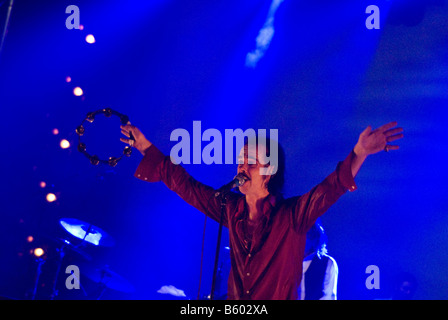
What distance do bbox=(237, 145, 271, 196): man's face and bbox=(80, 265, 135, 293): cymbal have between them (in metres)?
2.86

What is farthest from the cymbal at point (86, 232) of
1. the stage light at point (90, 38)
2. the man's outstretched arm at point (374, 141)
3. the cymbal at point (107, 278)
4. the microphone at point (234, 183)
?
the man's outstretched arm at point (374, 141)

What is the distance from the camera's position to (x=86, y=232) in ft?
19.3

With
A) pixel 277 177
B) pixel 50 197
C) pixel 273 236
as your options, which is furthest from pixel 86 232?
pixel 273 236

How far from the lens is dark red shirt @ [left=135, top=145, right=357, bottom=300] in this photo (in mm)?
3389

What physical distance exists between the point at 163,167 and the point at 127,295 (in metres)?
3.39

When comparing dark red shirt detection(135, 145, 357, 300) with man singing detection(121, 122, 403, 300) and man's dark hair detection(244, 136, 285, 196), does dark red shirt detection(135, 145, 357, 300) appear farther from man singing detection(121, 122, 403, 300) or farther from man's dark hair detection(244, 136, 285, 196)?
man's dark hair detection(244, 136, 285, 196)

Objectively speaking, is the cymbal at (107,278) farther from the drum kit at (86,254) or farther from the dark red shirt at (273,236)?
the dark red shirt at (273,236)

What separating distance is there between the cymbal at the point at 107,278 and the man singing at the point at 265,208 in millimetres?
2558

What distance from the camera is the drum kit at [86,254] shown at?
5.82 metres

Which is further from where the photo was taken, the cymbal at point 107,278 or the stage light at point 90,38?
the stage light at point 90,38

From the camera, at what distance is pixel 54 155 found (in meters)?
6.37

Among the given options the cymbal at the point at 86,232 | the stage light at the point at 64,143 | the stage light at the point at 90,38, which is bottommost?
the cymbal at the point at 86,232
